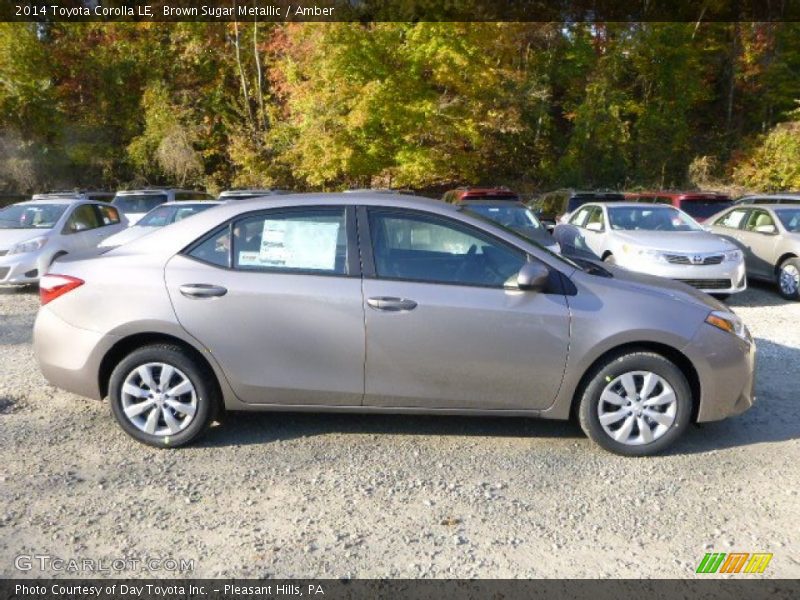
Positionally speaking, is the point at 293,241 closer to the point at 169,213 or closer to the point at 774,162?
the point at 169,213

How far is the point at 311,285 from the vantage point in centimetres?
390

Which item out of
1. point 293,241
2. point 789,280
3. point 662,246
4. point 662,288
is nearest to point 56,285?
point 293,241

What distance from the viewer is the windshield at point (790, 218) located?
9.92m

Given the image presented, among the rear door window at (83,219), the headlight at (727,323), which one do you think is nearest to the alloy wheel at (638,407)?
the headlight at (727,323)

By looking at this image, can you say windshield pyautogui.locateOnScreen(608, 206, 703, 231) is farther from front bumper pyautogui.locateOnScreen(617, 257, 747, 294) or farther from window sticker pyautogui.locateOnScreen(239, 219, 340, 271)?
window sticker pyautogui.locateOnScreen(239, 219, 340, 271)

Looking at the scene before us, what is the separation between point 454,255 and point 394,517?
169 cm

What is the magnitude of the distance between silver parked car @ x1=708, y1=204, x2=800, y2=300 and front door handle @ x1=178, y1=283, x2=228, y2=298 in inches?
351

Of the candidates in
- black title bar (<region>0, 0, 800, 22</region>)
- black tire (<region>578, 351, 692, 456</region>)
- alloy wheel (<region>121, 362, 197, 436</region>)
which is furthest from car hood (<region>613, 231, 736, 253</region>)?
black title bar (<region>0, 0, 800, 22</region>)

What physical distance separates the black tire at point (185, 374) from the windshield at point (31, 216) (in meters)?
6.97

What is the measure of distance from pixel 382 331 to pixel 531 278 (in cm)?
97

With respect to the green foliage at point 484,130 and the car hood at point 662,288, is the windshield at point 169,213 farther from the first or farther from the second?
the green foliage at point 484,130

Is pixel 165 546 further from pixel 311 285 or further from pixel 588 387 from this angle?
pixel 588 387

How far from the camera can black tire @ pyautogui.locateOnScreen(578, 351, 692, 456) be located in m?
3.88

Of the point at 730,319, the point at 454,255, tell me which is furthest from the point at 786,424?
the point at 454,255
